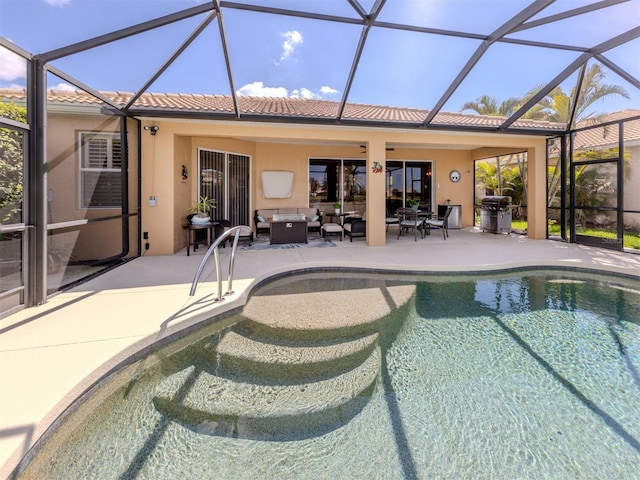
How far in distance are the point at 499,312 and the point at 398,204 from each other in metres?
9.33

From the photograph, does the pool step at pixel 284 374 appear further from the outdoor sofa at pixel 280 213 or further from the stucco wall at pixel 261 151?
the outdoor sofa at pixel 280 213

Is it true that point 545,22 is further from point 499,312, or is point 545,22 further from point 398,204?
point 398,204

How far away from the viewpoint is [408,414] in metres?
2.57

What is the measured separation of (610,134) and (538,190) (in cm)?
222

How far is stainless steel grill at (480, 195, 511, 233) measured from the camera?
461 inches

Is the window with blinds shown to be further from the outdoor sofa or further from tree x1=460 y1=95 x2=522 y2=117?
tree x1=460 y1=95 x2=522 y2=117

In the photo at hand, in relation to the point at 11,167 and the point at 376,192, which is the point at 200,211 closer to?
the point at 11,167

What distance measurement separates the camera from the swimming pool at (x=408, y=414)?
209cm

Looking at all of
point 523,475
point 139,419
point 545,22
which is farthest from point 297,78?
point 523,475

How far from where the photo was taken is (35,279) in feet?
13.9

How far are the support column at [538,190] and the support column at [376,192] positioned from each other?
5275 mm

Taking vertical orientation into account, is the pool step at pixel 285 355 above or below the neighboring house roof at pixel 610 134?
below

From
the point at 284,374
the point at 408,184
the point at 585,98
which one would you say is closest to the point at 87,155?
the point at 284,374

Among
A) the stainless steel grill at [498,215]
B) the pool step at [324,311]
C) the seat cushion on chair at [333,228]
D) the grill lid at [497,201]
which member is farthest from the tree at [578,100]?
the pool step at [324,311]
